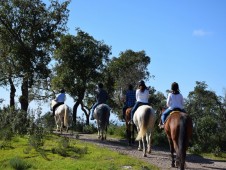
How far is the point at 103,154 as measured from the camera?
14070 mm

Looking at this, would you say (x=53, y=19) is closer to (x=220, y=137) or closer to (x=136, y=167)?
(x=220, y=137)

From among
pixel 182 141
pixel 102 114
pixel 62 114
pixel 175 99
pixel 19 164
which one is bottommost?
pixel 19 164

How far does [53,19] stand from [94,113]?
1043cm

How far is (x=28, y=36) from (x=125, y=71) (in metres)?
21.8

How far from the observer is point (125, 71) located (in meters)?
46.6

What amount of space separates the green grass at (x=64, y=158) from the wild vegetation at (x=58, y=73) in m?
0.40

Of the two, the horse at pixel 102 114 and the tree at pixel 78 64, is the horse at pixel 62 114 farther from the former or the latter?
the tree at pixel 78 64

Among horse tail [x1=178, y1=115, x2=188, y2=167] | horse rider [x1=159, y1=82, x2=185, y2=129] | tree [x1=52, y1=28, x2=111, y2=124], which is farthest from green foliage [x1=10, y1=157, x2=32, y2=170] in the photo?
tree [x1=52, y1=28, x2=111, y2=124]

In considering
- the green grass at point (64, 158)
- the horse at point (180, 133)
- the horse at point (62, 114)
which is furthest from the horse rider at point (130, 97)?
the horse at point (180, 133)

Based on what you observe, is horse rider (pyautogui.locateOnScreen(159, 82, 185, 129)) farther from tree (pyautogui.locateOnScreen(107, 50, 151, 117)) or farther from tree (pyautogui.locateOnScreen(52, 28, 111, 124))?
tree (pyautogui.locateOnScreen(107, 50, 151, 117))

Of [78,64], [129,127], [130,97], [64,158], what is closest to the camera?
[64,158]

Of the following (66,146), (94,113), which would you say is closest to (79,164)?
(66,146)

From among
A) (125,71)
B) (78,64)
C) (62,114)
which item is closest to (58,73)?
(78,64)

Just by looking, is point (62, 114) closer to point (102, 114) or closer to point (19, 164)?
point (102, 114)
